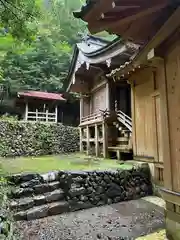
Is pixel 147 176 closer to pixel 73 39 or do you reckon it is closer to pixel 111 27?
pixel 111 27

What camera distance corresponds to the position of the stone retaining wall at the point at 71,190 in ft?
15.6

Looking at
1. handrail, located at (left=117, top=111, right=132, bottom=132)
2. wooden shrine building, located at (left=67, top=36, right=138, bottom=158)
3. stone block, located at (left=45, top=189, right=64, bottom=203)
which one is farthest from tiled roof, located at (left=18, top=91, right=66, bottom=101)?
stone block, located at (left=45, top=189, right=64, bottom=203)

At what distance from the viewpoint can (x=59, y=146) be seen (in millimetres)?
14180

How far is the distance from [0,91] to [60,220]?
54.8 feet

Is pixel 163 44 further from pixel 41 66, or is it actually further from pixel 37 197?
pixel 41 66

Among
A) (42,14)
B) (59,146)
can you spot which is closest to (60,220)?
(42,14)

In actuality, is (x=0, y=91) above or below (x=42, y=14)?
above

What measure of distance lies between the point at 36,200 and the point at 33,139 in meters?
8.68

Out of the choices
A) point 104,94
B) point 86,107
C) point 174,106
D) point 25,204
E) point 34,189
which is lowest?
point 25,204

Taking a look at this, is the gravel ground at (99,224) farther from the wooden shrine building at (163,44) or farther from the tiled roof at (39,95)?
the tiled roof at (39,95)

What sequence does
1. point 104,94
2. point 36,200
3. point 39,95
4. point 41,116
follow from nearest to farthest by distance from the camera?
point 36,200, point 104,94, point 39,95, point 41,116

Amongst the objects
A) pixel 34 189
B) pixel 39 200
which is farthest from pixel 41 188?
pixel 39 200

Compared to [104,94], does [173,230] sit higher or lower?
lower

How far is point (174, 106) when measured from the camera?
2.88m
